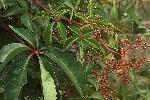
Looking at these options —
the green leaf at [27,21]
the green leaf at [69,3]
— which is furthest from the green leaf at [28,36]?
the green leaf at [69,3]

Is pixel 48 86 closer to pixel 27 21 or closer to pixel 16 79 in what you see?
pixel 16 79

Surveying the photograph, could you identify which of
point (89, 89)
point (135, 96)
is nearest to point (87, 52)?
point (89, 89)

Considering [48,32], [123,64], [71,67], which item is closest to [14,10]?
[48,32]

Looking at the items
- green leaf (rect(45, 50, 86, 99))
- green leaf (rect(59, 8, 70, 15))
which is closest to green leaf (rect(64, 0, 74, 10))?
green leaf (rect(59, 8, 70, 15))

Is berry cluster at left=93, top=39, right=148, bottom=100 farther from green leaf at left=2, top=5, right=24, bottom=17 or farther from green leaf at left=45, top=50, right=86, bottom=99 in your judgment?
green leaf at left=2, top=5, right=24, bottom=17

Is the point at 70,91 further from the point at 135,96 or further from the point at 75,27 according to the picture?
the point at 135,96
